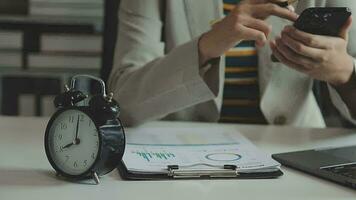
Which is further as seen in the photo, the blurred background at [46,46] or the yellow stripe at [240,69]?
the blurred background at [46,46]

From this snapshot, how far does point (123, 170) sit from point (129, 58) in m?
0.46

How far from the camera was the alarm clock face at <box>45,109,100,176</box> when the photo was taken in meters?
0.83

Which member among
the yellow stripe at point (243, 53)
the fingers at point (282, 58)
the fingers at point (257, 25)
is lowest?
the yellow stripe at point (243, 53)

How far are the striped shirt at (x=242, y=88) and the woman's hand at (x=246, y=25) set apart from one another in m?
0.27

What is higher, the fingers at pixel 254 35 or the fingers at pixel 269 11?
the fingers at pixel 269 11

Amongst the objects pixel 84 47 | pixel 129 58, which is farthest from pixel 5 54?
pixel 129 58

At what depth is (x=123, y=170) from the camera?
887 millimetres

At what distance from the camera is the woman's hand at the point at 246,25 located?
3.47 feet

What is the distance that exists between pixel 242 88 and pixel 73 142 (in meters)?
0.63

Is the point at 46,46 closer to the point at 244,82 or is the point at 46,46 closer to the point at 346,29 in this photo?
the point at 244,82

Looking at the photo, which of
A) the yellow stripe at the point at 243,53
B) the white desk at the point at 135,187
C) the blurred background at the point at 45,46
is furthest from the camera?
the blurred background at the point at 45,46

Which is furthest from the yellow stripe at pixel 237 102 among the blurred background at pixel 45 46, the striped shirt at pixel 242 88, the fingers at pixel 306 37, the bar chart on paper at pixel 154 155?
the blurred background at pixel 45 46

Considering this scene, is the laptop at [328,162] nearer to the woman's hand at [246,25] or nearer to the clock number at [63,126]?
the woman's hand at [246,25]

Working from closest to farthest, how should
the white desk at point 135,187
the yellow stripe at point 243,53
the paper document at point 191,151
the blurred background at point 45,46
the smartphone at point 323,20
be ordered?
the white desk at point 135,187
the paper document at point 191,151
the smartphone at point 323,20
the yellow stripe at point 243,53
the blurred background at point 45,46
